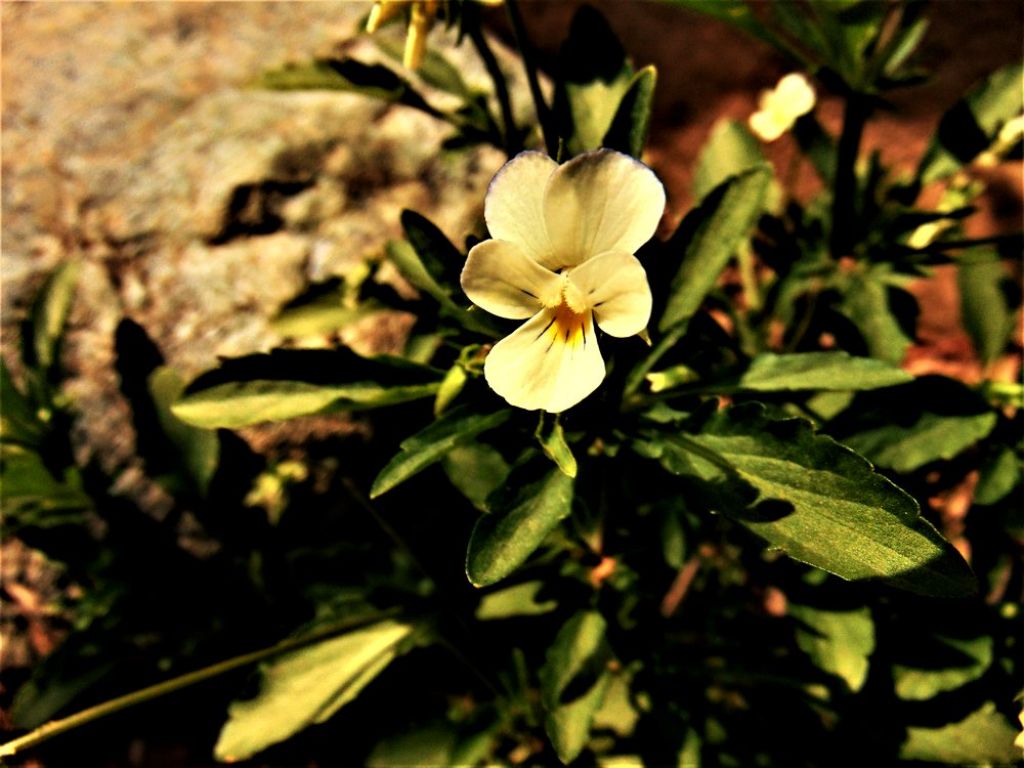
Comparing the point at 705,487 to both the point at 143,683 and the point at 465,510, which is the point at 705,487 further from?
the point at 143,683

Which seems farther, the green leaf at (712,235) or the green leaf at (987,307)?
the green leaf at (987,307)

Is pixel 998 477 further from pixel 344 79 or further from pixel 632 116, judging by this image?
pixel 344 79

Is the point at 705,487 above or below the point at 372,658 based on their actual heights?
above

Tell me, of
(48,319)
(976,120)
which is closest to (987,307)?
(976,120)

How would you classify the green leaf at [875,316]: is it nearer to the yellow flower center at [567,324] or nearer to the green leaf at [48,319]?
the yellow flower center at [567,324]

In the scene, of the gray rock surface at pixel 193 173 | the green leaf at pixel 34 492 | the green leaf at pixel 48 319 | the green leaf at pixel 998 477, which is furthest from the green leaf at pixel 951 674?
the green leaf at pixel 48 319

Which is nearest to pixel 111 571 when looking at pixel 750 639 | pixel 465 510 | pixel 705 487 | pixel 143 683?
pixel 143 683

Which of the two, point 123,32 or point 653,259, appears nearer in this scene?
point 653,259
